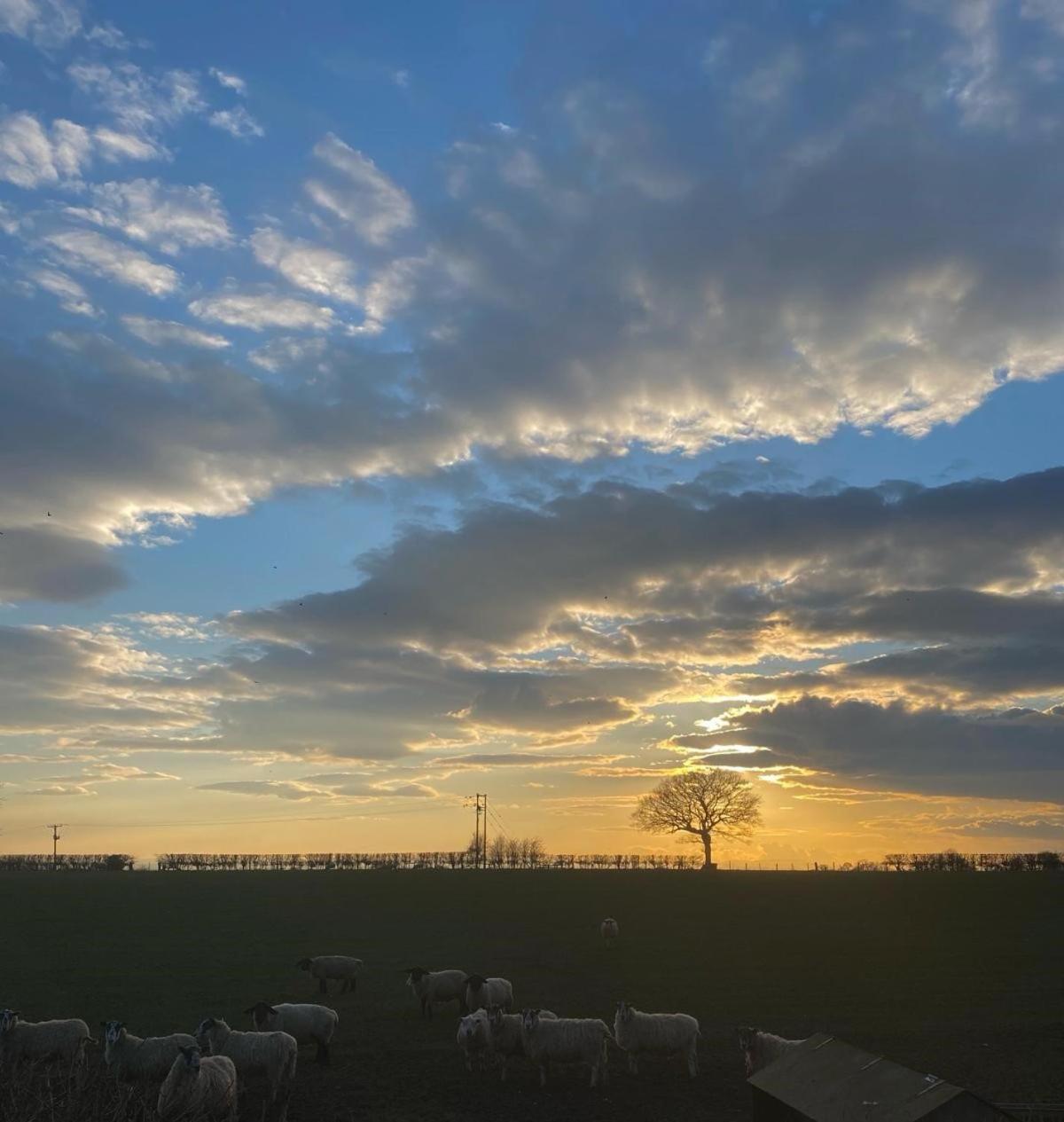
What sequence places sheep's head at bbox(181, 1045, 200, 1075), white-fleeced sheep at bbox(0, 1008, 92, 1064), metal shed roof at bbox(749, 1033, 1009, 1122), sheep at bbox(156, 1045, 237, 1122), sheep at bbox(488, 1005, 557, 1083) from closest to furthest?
metal shed roof at bbox(749, 1033, 1009, 1122)
sheep at bbox(156, 1045, 237, 1122)
sheep's head at bbox(181, 1045, 200, 1075)
white-fleeced sheep at bbox(0, 1008, 92, 1064)
sheep at bbox(488, 1005, 557, 1083)

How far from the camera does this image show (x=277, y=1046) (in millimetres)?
19531

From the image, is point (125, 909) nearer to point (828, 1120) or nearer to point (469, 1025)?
point (469, 1025)

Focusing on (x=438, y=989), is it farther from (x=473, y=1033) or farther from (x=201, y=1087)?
(x=201, y=1087)

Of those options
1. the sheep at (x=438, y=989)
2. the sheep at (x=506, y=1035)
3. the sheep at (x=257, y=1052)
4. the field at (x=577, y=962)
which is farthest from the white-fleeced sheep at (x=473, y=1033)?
the sheep at (x=438, y=989)

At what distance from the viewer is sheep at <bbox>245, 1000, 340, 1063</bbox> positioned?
23.0 metres

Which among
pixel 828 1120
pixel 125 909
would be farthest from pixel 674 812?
pixel 828 1120

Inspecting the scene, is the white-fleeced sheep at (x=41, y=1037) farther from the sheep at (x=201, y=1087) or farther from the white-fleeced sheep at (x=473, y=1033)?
the white-fleeced sheep at (x=473, y=1033)

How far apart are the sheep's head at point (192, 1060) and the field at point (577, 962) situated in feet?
10.7

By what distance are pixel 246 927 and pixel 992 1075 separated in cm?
4214

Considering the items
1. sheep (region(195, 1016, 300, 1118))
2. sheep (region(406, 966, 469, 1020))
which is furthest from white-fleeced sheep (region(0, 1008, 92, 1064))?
sheep (region(406, 966, 469, 1020))

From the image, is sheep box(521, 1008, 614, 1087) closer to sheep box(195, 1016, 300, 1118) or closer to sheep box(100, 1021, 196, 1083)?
sheep box(195, 1016, 300, 1118)

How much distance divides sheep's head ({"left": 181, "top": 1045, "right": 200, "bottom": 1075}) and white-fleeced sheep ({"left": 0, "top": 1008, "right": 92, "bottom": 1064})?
4547 mm

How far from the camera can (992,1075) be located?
2273 centimetres

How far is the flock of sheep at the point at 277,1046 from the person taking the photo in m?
17.0
